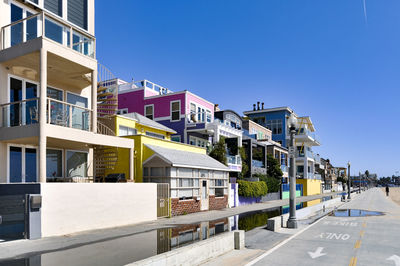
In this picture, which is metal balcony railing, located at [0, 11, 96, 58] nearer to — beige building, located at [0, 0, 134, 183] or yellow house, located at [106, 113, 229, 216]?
beige building, located at [0, 0, 134, 183]

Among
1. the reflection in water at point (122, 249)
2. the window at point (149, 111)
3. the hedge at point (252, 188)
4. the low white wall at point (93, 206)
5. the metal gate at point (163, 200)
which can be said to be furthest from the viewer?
the window at point (149, 111)

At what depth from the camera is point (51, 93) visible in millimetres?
18031

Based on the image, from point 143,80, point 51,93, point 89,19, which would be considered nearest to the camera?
point 51,93

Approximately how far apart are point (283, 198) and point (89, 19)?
112 ft

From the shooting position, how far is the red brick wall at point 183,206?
21.4m

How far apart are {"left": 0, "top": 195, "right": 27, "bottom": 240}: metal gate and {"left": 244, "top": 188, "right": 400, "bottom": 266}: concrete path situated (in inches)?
319

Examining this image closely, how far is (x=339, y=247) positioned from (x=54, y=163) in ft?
45.6

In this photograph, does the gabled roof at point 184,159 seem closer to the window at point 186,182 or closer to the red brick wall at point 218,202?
the window at point 186,182

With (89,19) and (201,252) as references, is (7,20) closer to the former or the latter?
(89,19)

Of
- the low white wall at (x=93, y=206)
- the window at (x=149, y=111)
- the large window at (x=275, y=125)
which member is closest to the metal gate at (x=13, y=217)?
A: the low white wall at (x=93, y=206)

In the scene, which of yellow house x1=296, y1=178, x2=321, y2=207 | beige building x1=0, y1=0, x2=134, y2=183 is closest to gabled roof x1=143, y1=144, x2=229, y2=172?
beige building x1=0, y1=0, x2=134, y2=183

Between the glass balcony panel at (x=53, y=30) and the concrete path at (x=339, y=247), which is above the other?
the glass balcony panel at (x=53, y=30)

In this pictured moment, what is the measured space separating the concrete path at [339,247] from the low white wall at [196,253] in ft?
3.42

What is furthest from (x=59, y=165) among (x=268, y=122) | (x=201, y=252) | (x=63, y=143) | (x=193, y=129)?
(x=268, y=122)
